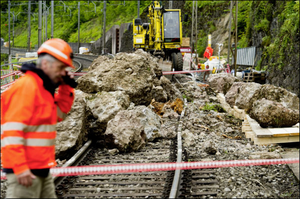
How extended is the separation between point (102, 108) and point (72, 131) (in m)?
1.57

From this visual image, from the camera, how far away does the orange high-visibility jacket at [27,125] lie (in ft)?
9.79

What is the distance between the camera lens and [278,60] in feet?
67.1

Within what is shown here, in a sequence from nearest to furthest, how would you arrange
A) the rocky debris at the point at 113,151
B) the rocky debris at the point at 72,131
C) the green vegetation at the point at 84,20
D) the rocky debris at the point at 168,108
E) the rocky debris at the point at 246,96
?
the rocky debris at the point at 72,131, the rocky debris at the point at 113,151, the rocky debris at the point at 246,96, the rocky debris at the point at 168,108, the green vegetation at the point at 84,20

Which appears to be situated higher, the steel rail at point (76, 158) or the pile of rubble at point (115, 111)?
the pile of rubble at point (115, 111)

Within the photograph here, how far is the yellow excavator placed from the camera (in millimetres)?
22277

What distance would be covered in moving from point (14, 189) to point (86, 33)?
263 feet

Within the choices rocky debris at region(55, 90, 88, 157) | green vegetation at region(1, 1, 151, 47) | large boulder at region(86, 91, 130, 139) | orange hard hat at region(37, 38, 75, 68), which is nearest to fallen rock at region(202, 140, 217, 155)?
large boulder at region(86, 91, 130, 139)

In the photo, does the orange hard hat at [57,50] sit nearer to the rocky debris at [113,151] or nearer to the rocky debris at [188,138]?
the rocky debris at [113,151]

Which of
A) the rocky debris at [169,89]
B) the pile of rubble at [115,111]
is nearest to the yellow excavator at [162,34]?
the rocky debris at [169,89]

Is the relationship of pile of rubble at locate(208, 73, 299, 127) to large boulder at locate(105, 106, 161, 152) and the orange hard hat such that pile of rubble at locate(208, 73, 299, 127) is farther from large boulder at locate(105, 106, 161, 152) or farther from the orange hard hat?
the orange hard hat

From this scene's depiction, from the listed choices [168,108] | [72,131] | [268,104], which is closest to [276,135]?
[268,104]

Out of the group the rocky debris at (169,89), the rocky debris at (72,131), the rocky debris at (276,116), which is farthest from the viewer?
the rocky debris at (169,89)

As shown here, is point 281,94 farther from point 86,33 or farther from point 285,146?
point 86,33

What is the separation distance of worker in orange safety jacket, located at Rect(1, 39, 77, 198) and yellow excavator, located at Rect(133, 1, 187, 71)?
1931cm
